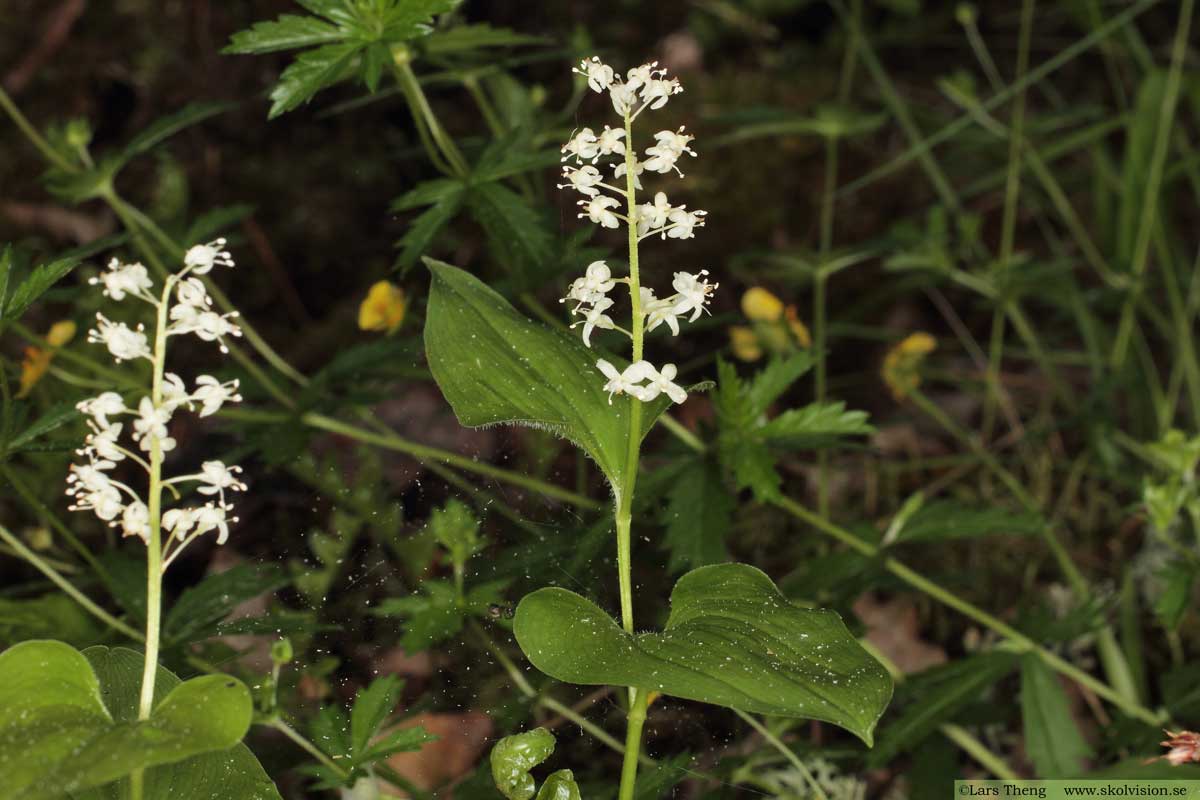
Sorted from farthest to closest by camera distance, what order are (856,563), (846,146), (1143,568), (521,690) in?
(846,146) < (1143,568) < (856,563) < (521,690)

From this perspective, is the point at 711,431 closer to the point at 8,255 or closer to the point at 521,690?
the point at 521,690

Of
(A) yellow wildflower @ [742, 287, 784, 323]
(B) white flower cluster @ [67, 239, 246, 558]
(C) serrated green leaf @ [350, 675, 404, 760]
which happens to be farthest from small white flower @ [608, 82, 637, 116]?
(A) yellow wildflower @ [742, 287, 784, 323]

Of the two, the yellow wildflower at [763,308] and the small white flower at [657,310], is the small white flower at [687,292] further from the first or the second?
the yellow wildflower at [763,308]

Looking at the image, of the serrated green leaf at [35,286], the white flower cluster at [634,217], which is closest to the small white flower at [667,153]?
the white flower cluster at [634,217]

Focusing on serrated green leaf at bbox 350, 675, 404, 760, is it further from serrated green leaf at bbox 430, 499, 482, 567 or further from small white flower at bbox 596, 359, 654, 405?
small white flower at bbox 596, 359, 654, 405

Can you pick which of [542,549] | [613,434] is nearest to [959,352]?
[542,549]
